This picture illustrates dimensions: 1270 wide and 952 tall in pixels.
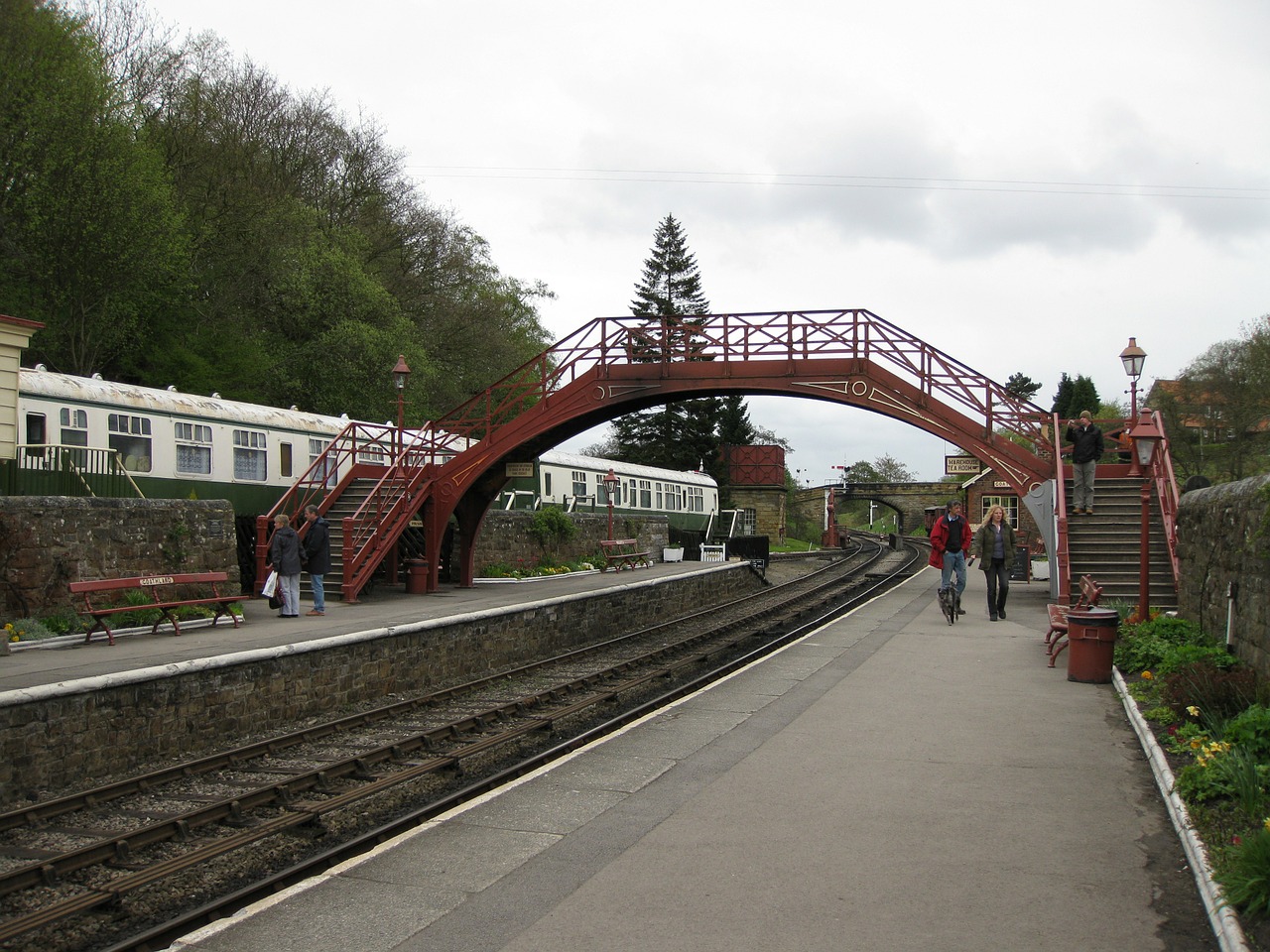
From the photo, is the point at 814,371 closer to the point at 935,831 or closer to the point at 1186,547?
the point at 1186,547

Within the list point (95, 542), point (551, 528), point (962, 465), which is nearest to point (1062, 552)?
point (962, 465)

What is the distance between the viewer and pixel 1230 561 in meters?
9.70

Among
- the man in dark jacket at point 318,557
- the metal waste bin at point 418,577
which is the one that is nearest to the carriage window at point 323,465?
the metal waste bin at point 418,577

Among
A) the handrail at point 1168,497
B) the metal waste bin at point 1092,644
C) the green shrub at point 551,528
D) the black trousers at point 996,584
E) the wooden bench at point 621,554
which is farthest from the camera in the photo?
the wooden bench at point 621,554

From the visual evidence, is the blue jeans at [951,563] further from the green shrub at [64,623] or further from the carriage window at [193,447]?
the carriage window at [193,447]

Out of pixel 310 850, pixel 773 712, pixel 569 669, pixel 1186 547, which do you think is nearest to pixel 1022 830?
pixel 773 712

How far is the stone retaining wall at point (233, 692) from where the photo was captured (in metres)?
8.40

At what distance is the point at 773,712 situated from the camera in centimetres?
977

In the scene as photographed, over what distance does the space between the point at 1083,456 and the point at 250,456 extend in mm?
15318

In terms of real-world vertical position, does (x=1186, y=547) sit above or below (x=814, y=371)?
below

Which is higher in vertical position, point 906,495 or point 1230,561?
point 906,495

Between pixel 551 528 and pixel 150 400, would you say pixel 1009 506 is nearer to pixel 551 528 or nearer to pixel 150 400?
pixel 551 528

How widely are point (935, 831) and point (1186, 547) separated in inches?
318

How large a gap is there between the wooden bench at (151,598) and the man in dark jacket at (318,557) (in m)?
1.25
